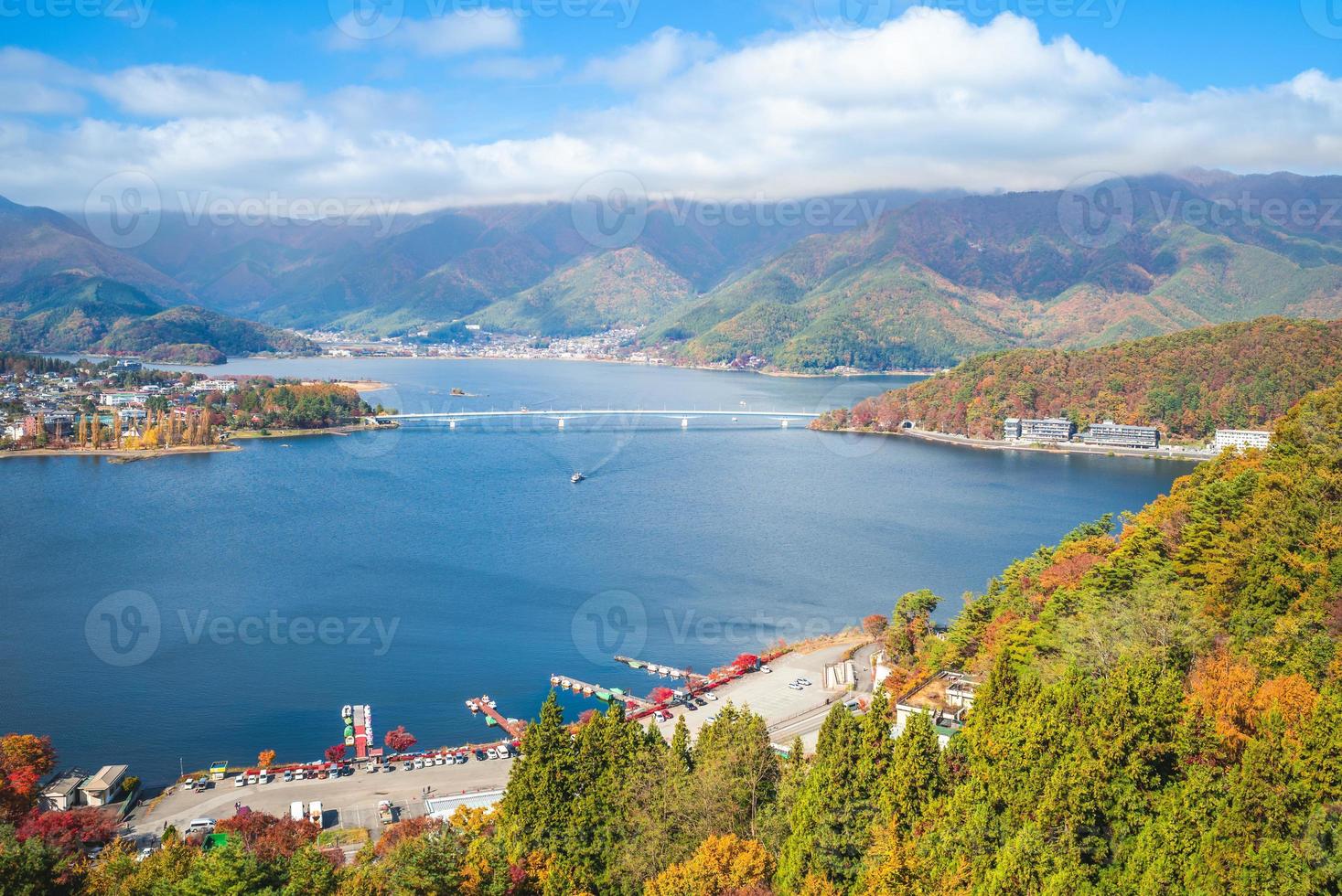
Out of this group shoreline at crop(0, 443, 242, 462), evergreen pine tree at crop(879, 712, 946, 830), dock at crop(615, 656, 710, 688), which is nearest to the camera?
evergreen pine tree at crop(879, 712, 946, 830)

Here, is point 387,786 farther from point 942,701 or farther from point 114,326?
point 114,326

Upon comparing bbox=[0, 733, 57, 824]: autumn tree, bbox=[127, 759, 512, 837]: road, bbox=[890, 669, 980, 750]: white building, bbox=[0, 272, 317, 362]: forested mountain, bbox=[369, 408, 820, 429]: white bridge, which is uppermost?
bbox=[0, 272, 317, 362]: forested mountain

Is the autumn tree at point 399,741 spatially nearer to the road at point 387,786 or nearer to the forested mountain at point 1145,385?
the road at point 387,786

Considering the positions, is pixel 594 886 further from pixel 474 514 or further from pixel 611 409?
pixel 611 409

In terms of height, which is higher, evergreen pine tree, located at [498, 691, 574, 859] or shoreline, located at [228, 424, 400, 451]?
shoreline, located at [228, 424, 400, 451]

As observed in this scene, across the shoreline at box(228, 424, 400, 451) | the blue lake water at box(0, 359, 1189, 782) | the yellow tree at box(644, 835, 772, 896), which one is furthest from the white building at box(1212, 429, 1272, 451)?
the yellow tree at box(644, 835, 772, 896)

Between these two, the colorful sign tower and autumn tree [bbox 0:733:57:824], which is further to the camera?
the colorful sign tower

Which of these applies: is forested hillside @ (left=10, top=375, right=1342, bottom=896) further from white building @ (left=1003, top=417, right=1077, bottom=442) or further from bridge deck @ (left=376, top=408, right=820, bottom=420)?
bridge deck @ (left=376, top=408, right=820, bottom=420)

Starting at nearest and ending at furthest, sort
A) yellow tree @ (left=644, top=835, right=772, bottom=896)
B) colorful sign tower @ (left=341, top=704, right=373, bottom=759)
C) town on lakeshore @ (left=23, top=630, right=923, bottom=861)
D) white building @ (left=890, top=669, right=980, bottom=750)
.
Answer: yellow tree @ (left=644, top=835, right=772, bottom=896)
white building @ (left=890, top=669, right=980, bottom=750)
town on lakeshore @ (left=23, top=630, right=923, bottom=861)
colorful sign tower @ (left=341, top=704, right=373, bottom=759)
